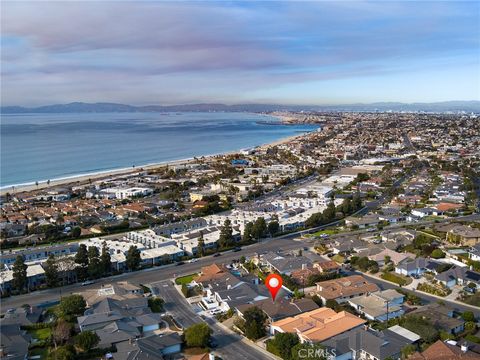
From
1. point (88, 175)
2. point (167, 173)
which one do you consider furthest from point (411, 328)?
point (88, 175)

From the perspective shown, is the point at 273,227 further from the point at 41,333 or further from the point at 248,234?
the point at 41,333

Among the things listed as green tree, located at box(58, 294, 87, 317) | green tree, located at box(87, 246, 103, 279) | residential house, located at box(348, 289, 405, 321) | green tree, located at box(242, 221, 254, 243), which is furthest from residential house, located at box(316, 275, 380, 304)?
green tree, located at box(87, 246, 103, 279)

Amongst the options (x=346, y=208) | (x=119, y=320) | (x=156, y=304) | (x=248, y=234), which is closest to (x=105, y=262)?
Result: (x=156, y=304)

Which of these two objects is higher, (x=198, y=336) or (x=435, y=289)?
(x=198, y=336)

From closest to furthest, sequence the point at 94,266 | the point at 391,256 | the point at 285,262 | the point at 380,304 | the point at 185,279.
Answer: the point at 380,304
the point at 94,266
the point at 185,279
the point at 285,262
the point at 391,256

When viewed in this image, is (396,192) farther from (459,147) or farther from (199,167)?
(459,147)

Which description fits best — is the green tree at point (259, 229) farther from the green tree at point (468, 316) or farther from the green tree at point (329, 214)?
the green tree at point (468, 316)

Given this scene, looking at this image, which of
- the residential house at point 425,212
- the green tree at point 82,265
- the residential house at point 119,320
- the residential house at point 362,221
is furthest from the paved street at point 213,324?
the residential house at point 425,212
